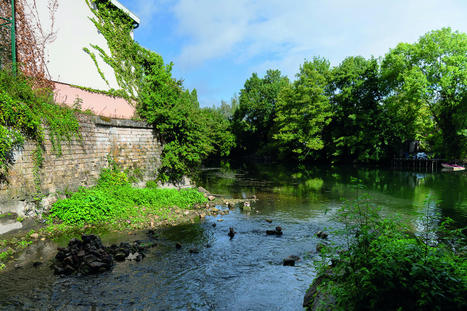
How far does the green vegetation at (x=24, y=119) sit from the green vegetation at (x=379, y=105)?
30.2 metres

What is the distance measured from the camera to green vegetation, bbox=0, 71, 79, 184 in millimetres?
7832

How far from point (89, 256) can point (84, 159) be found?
627 cm

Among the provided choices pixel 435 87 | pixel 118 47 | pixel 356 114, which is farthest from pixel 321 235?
pixel 356 114

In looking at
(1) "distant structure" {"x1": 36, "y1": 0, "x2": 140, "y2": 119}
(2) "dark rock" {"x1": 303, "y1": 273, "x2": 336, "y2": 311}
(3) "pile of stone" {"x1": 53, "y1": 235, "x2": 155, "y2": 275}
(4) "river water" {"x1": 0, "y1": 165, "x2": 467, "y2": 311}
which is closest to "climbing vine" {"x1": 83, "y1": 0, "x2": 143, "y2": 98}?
(1) "distant structure" {"x1": 36, "y1": 0, "x2": 140, "y2": 119}

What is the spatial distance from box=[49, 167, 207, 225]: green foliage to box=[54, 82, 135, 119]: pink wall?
11.6ft

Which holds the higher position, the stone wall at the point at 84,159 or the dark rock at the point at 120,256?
the stone wall at the point at 84,159

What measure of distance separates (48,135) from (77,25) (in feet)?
23.3

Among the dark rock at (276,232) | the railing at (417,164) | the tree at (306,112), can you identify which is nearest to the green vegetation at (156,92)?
the dark rock at (276,232)

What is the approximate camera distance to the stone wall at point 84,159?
27.4ft

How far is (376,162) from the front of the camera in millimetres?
37844

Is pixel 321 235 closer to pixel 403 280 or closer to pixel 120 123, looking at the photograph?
pixel 403 280

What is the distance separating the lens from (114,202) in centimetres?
1043

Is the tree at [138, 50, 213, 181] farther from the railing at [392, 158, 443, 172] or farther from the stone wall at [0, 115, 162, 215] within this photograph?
the railing at [392, 158, 443, 172]

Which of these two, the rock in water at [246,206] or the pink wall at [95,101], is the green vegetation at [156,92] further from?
the rock in water at [246,206]
